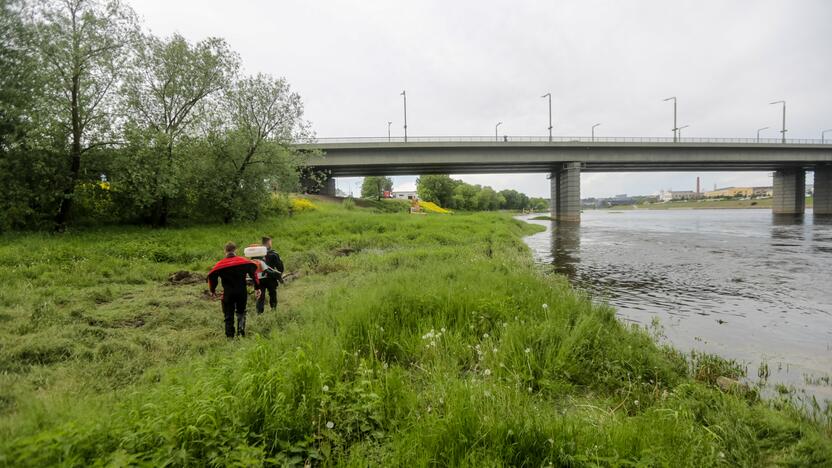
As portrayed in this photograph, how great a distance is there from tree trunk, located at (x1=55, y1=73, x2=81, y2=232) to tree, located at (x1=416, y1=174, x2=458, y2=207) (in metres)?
78.3

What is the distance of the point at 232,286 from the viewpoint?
753 cm

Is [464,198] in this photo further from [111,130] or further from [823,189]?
[111,130]

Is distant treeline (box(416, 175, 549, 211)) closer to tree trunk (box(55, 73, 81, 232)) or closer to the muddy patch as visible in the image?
tree trunk (box(55, 73, 81, 232))

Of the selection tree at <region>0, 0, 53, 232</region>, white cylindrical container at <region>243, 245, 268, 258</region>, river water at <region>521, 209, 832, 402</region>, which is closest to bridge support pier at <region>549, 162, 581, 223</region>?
river water at <region>521, 209, 832, 402</region>

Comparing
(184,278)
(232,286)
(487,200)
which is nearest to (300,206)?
(184,278)

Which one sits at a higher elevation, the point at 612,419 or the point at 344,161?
the point at 344,161

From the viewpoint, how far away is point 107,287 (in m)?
11.2

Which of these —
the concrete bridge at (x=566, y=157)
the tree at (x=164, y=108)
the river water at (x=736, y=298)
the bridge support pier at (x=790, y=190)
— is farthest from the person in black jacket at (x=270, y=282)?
the bridge support pier at (x=790, y=190)

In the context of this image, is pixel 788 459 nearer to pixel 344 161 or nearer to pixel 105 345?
pixel 105 345

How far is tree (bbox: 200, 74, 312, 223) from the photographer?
79.7ft

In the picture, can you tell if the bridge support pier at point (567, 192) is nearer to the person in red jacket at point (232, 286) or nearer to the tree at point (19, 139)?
the person in red jacket at point (232, 286)

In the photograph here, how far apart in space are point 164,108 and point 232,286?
814 inches

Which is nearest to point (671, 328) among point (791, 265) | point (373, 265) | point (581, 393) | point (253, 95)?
point (581, 393)

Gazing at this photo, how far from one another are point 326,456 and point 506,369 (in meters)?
2.78
